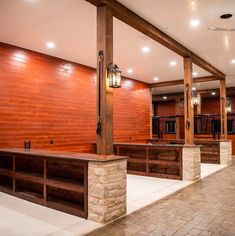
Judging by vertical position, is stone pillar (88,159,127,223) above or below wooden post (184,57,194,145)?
below

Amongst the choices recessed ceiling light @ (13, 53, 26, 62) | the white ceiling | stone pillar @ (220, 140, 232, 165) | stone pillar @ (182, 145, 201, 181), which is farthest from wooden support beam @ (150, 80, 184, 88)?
recessed ceiling light @ (13, 53, 26, 62)

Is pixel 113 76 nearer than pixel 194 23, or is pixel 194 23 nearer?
pixel 113 76

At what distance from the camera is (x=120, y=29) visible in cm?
546

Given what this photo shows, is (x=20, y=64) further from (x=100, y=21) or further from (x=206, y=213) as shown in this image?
(x=206, y=213)

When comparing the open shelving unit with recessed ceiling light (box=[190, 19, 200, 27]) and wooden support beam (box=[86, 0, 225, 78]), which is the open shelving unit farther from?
recessed ceiling light (box=[190, 19, 200, 27])

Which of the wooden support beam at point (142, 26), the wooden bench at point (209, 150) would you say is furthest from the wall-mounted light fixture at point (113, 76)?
the wooden bench at point (209, 150)

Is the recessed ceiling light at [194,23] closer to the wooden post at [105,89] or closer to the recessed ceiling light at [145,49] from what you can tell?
the recessed ceiling light at [145,49]

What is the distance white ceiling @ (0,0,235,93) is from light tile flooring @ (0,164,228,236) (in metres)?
3.55

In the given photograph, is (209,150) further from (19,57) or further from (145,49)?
(19,57)

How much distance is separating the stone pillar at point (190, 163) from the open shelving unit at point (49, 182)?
3414 millimetres

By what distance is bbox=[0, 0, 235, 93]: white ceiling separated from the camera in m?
4.41

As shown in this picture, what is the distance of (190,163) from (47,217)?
4.07 metres

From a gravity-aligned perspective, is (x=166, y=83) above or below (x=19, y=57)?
above

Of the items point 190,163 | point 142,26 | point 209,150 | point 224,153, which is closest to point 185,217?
point 190,163
